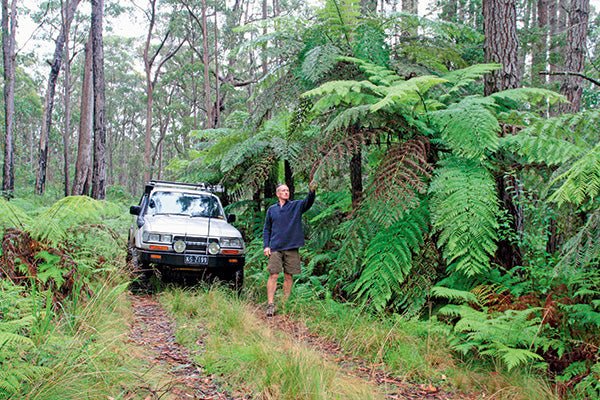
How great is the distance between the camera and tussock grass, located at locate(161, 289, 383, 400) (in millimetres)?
3312

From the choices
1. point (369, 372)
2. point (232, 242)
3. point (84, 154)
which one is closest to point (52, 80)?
point (84, 154)

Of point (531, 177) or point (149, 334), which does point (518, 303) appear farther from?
point (149, 334)

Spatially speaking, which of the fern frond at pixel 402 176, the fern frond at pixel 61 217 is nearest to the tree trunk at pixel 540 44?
the fern frond at pixel 402 176

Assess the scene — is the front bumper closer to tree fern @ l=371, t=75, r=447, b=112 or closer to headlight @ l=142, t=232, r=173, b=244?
headlight @ l=142, t=232, r=173, b=244

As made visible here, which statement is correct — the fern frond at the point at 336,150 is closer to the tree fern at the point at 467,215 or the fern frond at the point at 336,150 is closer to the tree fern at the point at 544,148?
the tree fern at the point at 467,215

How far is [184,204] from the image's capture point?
8.14m

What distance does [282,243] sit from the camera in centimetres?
642

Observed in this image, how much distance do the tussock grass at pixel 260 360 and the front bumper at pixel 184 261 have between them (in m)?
1.17

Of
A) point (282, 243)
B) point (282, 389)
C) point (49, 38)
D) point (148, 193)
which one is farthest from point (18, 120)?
point (282, 389)

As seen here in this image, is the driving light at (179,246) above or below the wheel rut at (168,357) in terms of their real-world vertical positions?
above

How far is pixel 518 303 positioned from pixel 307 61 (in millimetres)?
3895

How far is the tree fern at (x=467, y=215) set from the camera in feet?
15.3

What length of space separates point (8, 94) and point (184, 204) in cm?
Answer: 1704

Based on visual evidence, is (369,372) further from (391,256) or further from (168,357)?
(168,357)
